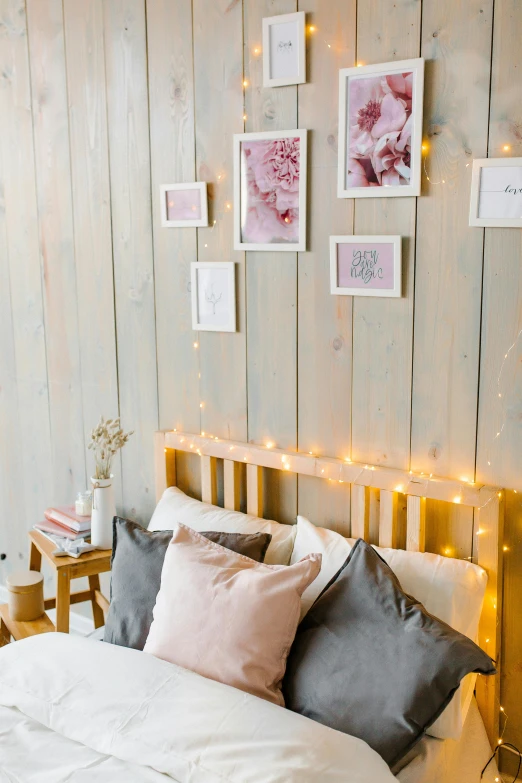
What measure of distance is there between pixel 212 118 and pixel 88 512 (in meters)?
1.36

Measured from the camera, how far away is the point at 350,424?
2.21 m

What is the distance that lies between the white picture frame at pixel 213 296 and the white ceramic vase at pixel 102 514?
0.61 metres

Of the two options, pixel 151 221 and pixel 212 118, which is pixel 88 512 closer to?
pixel 151 221

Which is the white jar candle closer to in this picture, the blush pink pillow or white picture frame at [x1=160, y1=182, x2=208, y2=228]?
the blush pink pillow

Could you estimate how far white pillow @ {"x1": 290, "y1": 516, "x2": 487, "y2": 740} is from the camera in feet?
5.87

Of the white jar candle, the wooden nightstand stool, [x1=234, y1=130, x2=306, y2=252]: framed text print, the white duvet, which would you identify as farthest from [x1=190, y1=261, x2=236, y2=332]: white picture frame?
the white duvet

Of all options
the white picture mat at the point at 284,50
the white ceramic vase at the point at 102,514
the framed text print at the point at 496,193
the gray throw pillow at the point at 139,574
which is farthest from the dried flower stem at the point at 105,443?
the framed text print at the point at 496,193

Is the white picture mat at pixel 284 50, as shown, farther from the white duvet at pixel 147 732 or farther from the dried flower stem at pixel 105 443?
the white duvet at pixel 147 732

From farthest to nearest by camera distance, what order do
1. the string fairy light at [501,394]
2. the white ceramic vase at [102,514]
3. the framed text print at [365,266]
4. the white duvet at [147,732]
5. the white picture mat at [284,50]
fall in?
the white ceramic vase at [102,514]
the white picture mat at [284,50]
the framed text print at [365,266]
the string fairy light at [501,394]
the white duvet at [147,732]

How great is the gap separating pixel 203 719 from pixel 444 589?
664 millimetres

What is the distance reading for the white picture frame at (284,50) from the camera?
2.13 m

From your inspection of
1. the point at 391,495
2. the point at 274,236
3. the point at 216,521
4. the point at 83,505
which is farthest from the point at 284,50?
the point at 83,505

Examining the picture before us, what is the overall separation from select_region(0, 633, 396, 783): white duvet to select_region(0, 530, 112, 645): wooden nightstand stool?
558 mm

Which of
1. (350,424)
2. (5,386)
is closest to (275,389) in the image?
(350,424)
